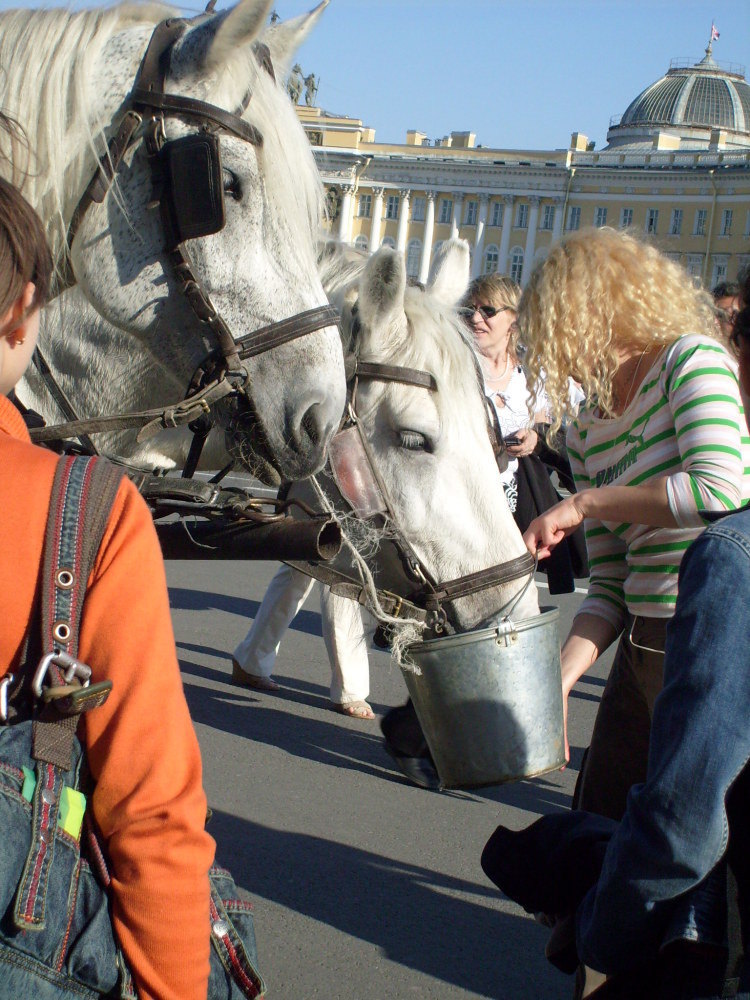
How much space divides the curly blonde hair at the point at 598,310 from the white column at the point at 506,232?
77764 millimetres

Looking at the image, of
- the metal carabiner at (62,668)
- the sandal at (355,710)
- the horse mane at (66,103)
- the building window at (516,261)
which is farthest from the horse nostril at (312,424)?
the building window at (516,261)

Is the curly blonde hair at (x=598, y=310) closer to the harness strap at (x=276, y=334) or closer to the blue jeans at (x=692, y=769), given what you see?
the harness strap at (x=276, y=334)

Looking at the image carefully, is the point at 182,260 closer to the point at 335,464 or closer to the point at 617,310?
the point at 335,464

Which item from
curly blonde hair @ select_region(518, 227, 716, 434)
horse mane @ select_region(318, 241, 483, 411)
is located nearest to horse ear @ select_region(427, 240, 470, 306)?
horse mane @ select_region(318, 241, 483, 411)

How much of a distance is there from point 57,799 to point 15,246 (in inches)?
26.3

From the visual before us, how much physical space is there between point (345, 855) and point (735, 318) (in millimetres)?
2940

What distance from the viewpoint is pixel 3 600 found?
1.31m

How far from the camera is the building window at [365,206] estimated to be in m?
80.6

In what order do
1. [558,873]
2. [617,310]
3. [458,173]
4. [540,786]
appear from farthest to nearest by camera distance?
[458,173]
[540,786]
[617,310]
[558,873]

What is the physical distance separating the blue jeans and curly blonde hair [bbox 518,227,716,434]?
1551 mm

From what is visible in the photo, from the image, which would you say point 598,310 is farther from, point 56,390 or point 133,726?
point 133,726

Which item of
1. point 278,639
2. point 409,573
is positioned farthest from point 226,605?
point 409,573

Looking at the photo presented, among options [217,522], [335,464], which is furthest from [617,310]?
[217,522]

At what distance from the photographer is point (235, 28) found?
89.2 inches
